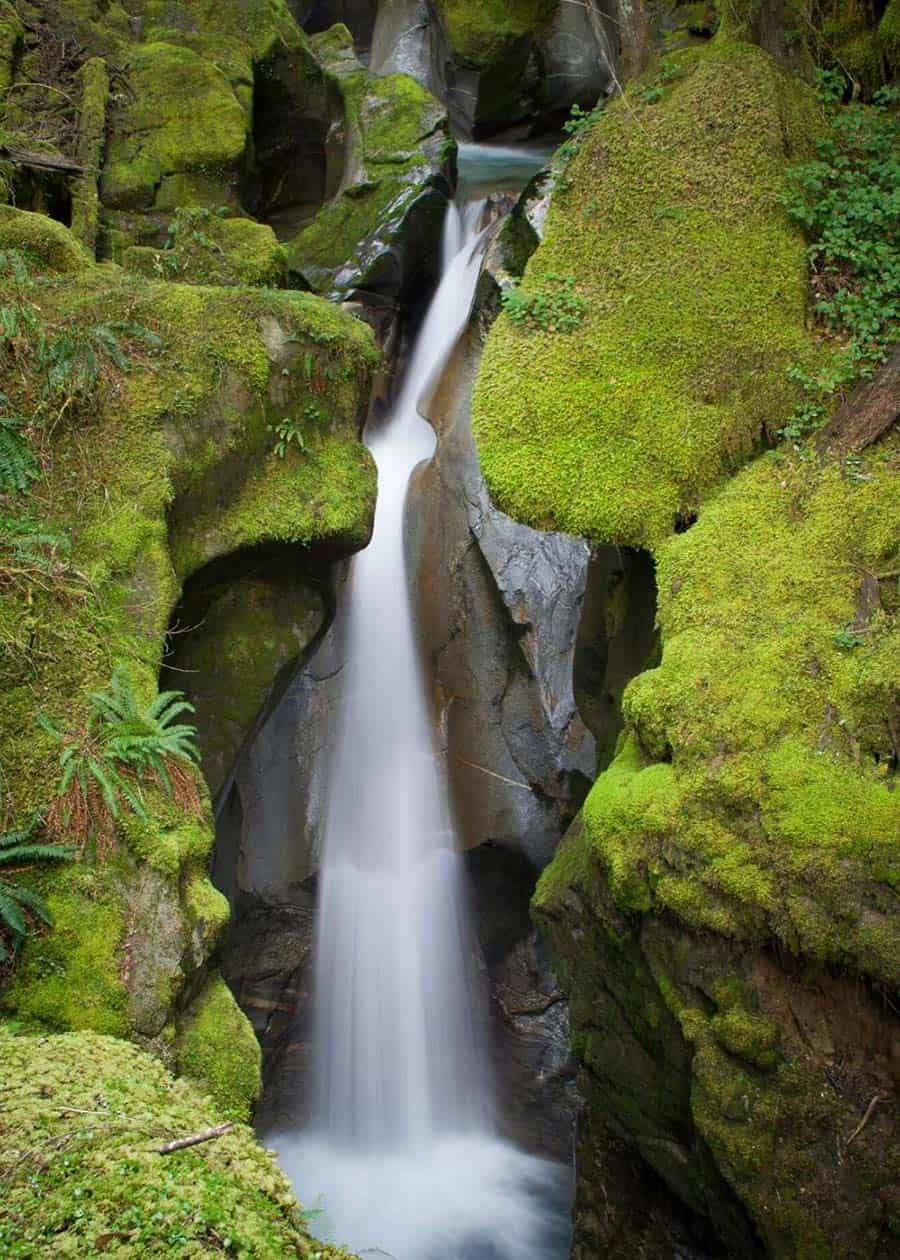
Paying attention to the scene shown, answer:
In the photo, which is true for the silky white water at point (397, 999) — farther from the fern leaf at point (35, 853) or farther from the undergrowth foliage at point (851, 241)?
the undergrowth foliage at point (851, 241)

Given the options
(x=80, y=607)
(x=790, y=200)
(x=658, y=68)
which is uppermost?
(x=658, y=68)

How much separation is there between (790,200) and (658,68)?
86.5 inches

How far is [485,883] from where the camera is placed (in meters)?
11.1

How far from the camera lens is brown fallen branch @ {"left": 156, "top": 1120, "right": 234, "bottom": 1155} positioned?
8.86 ft

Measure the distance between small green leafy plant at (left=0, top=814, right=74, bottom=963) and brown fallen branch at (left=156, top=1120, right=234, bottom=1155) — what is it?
7.55 feet

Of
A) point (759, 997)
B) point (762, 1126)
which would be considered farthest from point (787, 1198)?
Answer: point (759, 997)

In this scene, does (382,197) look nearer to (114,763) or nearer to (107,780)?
(114,763)

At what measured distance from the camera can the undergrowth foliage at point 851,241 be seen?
22.2 feet

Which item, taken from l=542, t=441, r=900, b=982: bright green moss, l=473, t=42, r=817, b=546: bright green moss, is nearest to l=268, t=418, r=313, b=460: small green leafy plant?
l=473, t=42, r=817, b=546: bright green moss

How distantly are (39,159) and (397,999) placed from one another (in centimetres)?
1059

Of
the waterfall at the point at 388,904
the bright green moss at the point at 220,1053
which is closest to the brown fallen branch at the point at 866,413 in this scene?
the bright green moss at the point at 220,1053

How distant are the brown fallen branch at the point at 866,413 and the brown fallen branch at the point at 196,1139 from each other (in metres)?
5.49

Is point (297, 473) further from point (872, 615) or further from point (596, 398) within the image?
point (872, 615)

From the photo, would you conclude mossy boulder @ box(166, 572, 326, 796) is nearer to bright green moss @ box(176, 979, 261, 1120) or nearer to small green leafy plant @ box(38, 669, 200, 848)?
small green leafy plant @ box(38, 669, 200, 848)
